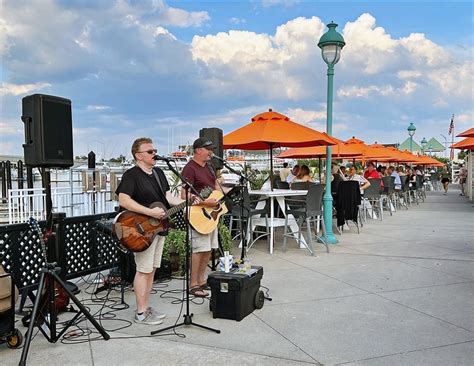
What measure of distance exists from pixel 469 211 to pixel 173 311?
12.1 metres

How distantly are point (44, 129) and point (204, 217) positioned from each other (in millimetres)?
1908

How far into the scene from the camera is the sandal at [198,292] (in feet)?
16.2

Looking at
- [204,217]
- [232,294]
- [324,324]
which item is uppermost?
[204,217]

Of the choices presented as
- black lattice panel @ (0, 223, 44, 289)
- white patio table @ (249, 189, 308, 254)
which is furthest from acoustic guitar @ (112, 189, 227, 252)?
white patio table @ (249, 189, 308, 254)

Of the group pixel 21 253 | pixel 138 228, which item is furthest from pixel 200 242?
pixel 21 253

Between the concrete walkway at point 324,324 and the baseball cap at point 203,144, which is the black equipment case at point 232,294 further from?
the baseball cap at point 203,144

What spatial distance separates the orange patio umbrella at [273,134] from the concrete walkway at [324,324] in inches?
77.8

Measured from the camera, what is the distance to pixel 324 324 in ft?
13.4

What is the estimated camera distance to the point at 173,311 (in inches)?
179

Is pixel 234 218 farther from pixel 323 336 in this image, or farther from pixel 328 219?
pixel 323 336

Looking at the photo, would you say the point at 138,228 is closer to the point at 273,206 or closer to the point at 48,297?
the point at 48,297

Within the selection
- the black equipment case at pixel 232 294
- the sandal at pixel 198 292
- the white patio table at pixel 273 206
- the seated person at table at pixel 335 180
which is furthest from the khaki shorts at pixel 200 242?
the seated person at table at pixel 335 180

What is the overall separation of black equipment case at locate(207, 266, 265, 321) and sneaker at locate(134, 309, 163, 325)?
0.55 m

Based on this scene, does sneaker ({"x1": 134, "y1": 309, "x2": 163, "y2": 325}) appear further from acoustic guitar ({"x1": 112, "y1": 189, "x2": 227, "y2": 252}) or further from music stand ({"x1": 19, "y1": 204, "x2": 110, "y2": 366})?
acoustic guitar ({"x1": 112, "y1": 189, "x2": 227, "y2": 252})
